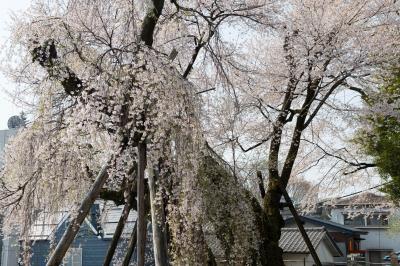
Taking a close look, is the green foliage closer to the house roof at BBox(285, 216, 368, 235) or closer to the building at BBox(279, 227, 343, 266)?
the building at BBox(279, 227, 343, 266)

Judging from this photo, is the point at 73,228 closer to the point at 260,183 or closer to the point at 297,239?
the point at 260,183

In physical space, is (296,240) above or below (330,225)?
below

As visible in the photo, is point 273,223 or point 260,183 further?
point 260,183

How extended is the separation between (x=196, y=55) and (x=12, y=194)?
3.20 m

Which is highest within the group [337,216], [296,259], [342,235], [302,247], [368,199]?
[337,216]

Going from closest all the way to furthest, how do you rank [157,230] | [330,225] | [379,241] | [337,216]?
[157,230], [330,225], [379,241], [337,216]

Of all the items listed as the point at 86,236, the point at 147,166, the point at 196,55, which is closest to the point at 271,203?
the point at 196,55

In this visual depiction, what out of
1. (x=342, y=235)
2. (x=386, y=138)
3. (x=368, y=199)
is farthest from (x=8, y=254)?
(x=342, y=235)

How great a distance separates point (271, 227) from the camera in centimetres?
963

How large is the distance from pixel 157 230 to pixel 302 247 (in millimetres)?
11768

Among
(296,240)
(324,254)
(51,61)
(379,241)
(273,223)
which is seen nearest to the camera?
(51,61)

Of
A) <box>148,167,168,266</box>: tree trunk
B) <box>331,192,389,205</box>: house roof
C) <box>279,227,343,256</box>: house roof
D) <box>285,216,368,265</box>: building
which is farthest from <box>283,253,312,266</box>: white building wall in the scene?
<box>148,167,168,266</box>: tree trunk

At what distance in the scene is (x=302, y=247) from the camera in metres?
17.0

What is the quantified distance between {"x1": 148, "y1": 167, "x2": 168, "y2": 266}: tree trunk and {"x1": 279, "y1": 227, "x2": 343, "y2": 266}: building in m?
11.2
